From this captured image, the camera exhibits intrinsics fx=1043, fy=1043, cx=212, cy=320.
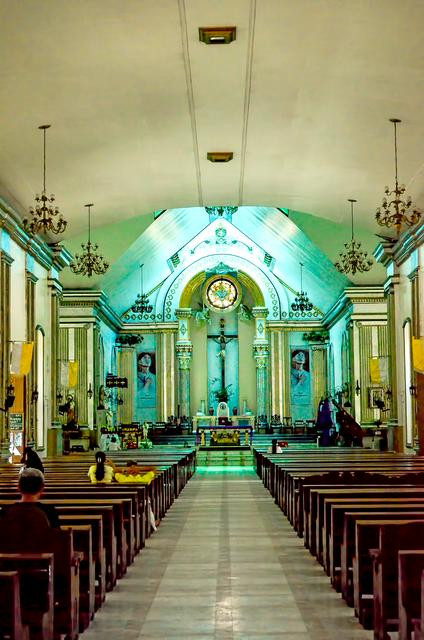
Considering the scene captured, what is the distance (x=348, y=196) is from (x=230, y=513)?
9492mm

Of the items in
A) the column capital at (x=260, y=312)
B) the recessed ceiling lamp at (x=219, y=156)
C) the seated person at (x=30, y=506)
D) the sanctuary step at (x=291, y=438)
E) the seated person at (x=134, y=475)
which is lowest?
the sanctuary step at (x=291, y=438)

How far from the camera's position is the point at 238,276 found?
41688 millimetres

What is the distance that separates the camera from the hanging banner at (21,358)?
1867 centimetres

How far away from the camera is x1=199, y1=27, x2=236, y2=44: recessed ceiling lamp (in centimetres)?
1341

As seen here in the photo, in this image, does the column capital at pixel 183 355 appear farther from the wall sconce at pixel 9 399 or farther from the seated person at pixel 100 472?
the seated person at pixel 100 472

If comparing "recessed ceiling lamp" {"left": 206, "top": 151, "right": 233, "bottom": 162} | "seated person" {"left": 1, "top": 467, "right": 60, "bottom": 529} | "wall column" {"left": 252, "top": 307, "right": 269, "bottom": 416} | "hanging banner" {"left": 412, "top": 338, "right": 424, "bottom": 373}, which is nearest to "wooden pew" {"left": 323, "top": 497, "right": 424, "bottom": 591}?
"seated person" {"left": 1, "top": 467, "right": 60, "bottom": 529}

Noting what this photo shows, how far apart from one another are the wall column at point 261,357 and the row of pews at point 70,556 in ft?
93.5

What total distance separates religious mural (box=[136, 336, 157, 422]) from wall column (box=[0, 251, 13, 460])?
22.6m

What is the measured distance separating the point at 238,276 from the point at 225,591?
111 feet

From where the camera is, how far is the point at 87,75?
1458cm

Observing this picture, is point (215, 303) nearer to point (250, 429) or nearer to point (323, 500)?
point (250, 429)

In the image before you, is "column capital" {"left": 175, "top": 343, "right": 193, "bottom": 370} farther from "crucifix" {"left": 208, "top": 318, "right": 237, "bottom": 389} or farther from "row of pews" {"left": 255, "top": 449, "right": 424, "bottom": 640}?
"row of pews" {"left": 255, "top": 449, "right": 424, "bottom": 640}

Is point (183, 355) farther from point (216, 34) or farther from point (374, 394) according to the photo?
point (216, 34)

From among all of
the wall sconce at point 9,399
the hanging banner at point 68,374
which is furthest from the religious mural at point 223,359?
the wall sconce at point 9,399
